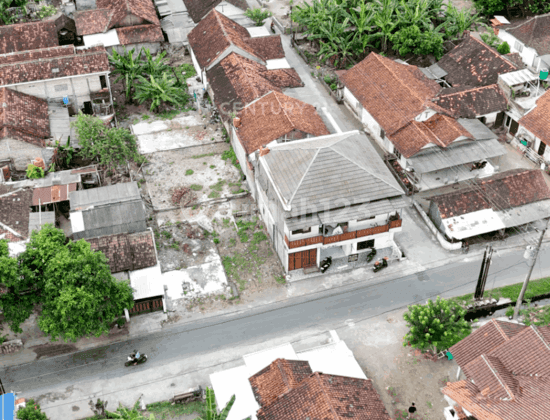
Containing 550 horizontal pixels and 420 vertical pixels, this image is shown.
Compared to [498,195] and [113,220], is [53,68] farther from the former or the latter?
[498,195]

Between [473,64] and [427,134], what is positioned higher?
[473,64]

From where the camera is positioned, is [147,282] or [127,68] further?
[127,68]

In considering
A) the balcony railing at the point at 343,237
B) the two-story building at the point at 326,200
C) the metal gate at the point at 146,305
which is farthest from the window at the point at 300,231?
the metal gate at the point at 146,305

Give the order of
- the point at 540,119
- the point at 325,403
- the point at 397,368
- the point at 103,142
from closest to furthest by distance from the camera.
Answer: the point at 325,403 < the point at 397,368 < the point at 103,142 < the point at 540,119

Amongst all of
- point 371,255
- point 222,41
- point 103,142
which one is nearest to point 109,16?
point 222,41

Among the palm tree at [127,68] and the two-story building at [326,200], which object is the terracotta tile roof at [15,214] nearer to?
the two-story building at [326,200]

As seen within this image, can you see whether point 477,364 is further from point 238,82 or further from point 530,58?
point 530,58

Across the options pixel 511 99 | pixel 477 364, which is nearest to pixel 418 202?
pixel 511 99

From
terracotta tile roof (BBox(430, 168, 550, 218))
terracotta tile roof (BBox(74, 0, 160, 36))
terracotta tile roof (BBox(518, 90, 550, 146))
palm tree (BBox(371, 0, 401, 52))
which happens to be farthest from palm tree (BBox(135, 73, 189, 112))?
terracotta tile roof (BBox(518, 90, 550, 146))
